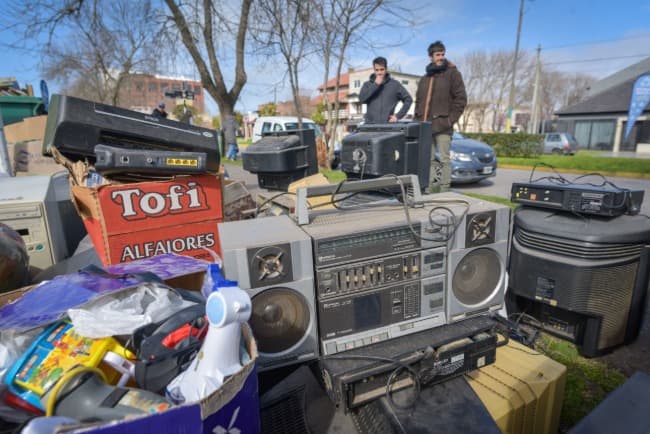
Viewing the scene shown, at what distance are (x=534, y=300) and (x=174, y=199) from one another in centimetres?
203

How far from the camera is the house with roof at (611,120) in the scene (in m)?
20.7

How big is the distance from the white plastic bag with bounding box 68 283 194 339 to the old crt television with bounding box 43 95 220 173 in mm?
993

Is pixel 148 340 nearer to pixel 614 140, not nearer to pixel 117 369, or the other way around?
pixel 117 369

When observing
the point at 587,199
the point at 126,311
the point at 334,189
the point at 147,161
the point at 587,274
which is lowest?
the point at 587,274

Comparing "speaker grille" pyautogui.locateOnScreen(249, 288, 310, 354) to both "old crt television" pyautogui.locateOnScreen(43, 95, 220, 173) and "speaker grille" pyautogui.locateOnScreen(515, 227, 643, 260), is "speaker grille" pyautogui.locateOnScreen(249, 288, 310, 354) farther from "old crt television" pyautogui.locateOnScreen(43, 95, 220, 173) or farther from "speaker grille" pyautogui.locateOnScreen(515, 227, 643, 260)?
"speaker grille" pyautogui.locateOnScreen(515, 227, 643, 260)

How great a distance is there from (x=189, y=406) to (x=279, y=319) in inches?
21.3

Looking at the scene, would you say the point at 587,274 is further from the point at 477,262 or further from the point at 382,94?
the point at 382,94

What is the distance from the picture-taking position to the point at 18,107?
5152mm

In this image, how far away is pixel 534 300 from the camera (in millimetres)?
1926

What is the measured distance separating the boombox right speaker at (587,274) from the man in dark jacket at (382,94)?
2.47 meters

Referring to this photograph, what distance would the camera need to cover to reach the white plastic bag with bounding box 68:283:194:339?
0.92m

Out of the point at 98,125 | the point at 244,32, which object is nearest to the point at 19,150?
the point at 98,125

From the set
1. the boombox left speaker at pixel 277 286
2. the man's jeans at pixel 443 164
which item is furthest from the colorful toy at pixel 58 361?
the man's jeans at pixel 443 164

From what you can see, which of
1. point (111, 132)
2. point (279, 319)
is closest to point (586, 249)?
point (279, 319)
